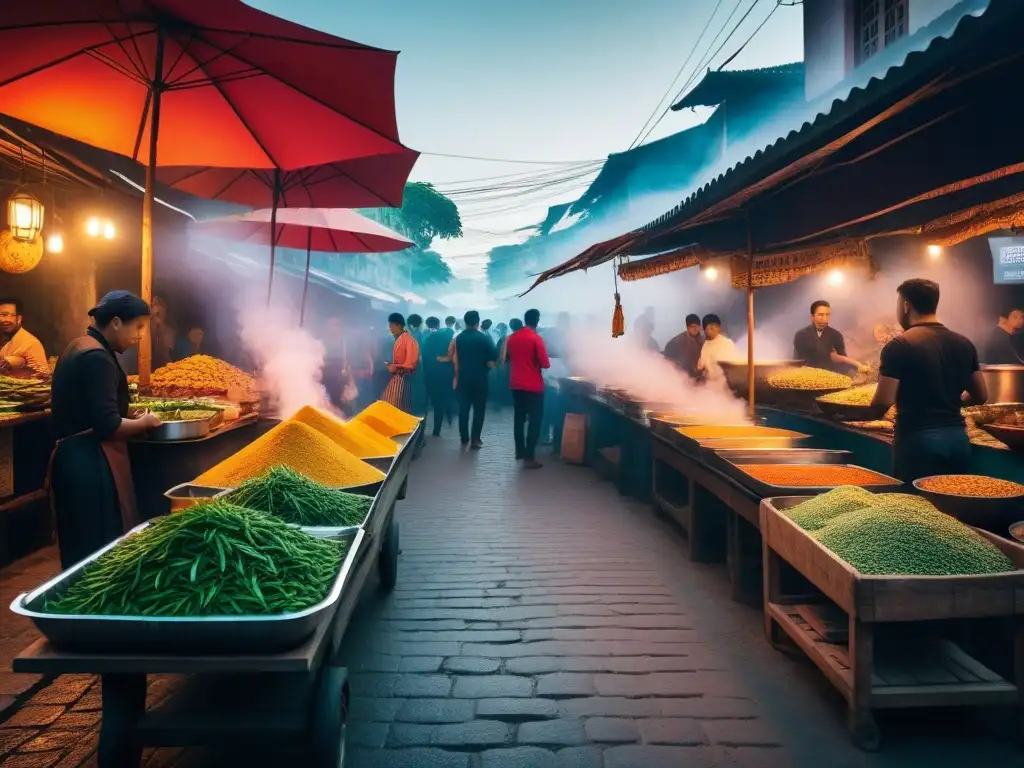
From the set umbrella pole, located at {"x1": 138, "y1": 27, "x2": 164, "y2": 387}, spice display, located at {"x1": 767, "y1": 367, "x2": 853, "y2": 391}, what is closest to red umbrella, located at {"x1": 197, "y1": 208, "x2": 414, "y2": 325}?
umbrella pole, located at {"x1": 138, "y1": 27, "x2": 164, "y2": 387}

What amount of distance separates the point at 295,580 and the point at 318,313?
21527 mm

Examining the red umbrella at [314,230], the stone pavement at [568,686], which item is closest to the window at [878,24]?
the red umbrella at [314,230]

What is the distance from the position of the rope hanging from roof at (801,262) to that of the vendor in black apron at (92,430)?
5.60m

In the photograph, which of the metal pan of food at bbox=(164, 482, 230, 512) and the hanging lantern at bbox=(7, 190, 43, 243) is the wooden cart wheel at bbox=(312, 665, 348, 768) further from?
the hanging lantern at bbox=(7, 190, 43, 243)

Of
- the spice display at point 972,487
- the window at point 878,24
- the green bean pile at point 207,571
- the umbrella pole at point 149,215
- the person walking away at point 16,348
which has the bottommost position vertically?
the green bean pile at point 207,571

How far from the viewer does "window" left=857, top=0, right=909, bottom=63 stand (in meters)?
10.3

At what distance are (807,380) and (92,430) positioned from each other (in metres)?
5.67

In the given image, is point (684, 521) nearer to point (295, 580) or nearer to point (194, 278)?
point (295, 580)

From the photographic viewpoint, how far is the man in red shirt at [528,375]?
951cm

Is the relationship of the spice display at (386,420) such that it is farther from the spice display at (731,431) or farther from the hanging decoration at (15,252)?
the hanging decoration at (15,252)

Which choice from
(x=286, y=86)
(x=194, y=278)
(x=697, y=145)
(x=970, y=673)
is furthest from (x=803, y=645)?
(x=697, y=145)

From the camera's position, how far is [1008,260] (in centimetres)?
975

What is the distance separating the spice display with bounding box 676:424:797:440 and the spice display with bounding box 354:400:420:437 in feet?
8.35

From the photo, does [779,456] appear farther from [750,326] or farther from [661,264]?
[661,264]
